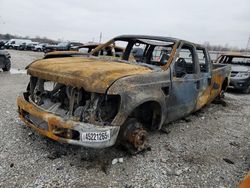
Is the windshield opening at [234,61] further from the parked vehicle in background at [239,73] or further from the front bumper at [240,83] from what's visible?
the front bumper at [240,83]

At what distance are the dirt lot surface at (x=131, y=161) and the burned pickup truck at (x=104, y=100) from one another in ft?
1.11

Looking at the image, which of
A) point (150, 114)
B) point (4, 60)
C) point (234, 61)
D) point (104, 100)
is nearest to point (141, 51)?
point (150, 114)

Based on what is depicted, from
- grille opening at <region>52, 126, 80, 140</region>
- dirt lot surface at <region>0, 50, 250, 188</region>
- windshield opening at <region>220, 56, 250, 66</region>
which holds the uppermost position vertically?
windshield opening at <region>220, 56, 250, 66</region>

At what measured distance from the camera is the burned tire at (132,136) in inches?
139

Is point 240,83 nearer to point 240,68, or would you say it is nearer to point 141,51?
point 240,68

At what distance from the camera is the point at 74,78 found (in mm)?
3211

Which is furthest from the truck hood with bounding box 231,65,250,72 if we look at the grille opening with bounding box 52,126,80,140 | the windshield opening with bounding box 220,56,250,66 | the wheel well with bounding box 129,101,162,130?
the grille opening with bounding box 52,126,80,140

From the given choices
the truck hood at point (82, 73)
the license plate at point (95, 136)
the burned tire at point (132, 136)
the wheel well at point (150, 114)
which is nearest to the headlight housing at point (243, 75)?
the wheel well at point (150, 114)

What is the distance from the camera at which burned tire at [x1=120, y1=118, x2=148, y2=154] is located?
353 cm

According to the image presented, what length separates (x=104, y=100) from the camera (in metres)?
3.30

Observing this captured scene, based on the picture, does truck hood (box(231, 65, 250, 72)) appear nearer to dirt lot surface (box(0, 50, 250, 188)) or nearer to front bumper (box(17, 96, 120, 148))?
dirt lot surface (box(0, 50, 250, 188))

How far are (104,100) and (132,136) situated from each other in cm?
66

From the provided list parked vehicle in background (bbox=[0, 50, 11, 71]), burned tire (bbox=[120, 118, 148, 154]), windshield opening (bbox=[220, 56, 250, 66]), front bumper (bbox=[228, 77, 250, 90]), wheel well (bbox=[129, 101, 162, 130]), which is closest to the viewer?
burned tire (bbox=[120, 118, 148, 154])

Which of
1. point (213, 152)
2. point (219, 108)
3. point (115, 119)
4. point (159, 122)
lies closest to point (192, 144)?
point (213, 152)
